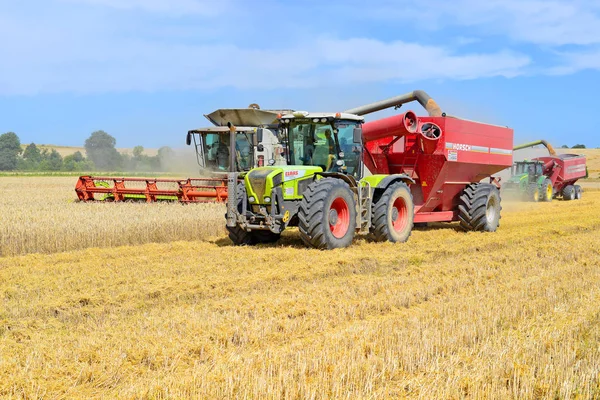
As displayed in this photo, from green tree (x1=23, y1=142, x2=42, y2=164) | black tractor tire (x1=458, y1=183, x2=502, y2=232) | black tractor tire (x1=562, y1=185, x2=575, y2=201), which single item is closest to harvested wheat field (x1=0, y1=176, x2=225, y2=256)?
black tractor tire (x1=458, y1=183, x2=502, y2=232)

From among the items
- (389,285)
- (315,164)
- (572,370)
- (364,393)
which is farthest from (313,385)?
(315,164)

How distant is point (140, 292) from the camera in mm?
5773

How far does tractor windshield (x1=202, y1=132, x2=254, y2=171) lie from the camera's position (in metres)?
16.4

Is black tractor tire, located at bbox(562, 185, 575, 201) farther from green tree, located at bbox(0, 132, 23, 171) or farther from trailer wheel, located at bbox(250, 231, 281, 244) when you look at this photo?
green tree, located at bbox(0, 132, 23, 171)

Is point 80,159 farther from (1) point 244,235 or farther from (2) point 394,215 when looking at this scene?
(2) point 394,215

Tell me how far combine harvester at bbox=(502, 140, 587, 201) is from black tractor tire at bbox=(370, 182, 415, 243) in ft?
35.6

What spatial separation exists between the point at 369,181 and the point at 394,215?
0.73 metres

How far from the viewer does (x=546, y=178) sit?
1995 cm

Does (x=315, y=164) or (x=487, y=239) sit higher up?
(x=315, y=164)

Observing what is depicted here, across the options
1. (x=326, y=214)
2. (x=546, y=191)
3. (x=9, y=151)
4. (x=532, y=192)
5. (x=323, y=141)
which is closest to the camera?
(x=326, y=214)

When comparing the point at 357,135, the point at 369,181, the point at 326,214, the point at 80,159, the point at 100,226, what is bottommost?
the point at 100,226

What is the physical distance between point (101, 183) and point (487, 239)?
32.7 feet

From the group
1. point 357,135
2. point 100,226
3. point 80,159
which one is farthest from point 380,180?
point 80,159

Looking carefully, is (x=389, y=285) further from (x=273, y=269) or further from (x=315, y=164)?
(x=315, y=164)
